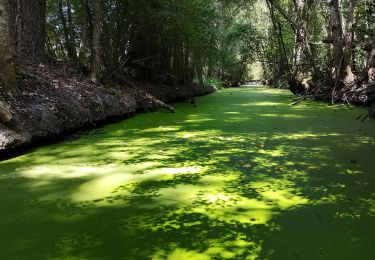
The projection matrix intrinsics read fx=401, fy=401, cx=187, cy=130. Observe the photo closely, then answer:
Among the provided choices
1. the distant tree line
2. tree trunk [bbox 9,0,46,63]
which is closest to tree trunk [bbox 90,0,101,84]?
the distant tree line

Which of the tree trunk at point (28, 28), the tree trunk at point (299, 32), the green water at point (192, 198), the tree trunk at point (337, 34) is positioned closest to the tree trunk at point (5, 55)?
the green water at point (192, 198)

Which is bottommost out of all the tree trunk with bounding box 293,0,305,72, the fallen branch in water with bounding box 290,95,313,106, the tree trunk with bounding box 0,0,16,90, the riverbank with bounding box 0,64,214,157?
the fallen branch in water with bounding box 290,95,313,106

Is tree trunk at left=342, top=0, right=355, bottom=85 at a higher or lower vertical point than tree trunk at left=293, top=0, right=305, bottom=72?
lower

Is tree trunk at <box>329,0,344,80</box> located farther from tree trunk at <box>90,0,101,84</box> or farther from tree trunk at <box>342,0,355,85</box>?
tree trunk at <box>90,0,101,84</box>

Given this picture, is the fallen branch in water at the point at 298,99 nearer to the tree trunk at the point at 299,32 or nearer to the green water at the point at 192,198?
the tree trunk at the point at 299,32

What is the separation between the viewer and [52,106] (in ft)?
18.2

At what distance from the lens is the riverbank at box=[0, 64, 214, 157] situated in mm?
4555

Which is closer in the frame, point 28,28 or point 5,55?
point 5,55

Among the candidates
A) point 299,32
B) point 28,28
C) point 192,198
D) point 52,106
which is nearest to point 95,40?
point 28,28

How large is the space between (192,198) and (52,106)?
3194 mm

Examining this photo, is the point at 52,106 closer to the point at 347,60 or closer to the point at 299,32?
the point at 347,60

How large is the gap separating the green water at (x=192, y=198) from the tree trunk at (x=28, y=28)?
255cm

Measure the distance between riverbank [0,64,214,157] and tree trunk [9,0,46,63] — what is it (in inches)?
14.5

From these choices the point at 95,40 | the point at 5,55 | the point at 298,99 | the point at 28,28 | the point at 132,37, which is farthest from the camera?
the point at 298,99
